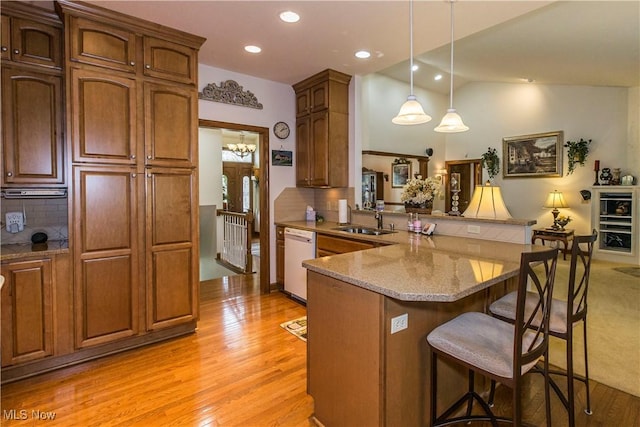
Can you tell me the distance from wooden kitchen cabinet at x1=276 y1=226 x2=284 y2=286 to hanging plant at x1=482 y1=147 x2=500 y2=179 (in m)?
6.03

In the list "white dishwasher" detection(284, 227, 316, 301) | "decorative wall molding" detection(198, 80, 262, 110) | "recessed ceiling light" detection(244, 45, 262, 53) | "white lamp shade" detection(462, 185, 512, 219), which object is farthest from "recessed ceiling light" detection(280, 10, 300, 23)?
"white lamp shade" detection(462, 185, 512, 219)

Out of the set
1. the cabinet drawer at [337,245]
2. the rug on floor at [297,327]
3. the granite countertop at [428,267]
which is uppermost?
the granite countertop at [428,267]

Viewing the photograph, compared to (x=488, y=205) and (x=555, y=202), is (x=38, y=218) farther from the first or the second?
(x=555, y=202)

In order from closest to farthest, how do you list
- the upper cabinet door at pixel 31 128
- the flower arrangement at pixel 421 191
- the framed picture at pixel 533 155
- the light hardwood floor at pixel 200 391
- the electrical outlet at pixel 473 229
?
1. the light hardwood floor at pixel 200 391
2. the upper cabinet door at pixel 31 128
3. the electrical outlet at pixel 473 229
4. the flower arrangement at pixel 421 191
5. the framed picture at pixel 533 155

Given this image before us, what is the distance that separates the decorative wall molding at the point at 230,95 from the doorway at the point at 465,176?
6.32 metres

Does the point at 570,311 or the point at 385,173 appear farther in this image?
the point at 385,173

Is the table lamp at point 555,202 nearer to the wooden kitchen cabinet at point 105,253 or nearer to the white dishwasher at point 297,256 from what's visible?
the white dishwasher at point 297,256

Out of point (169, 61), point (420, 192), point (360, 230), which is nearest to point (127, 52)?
point (169, 61)

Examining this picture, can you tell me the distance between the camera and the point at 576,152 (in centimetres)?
657

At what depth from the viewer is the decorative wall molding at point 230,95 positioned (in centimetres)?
374

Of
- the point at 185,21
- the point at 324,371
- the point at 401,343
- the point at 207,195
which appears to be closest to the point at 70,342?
the point at 324,371

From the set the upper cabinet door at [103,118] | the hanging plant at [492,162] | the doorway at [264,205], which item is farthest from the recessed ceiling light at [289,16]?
the hanging plant at [492,162]

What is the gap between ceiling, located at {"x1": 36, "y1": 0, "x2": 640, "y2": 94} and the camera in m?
2.49

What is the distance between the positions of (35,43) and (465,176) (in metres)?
8.57
